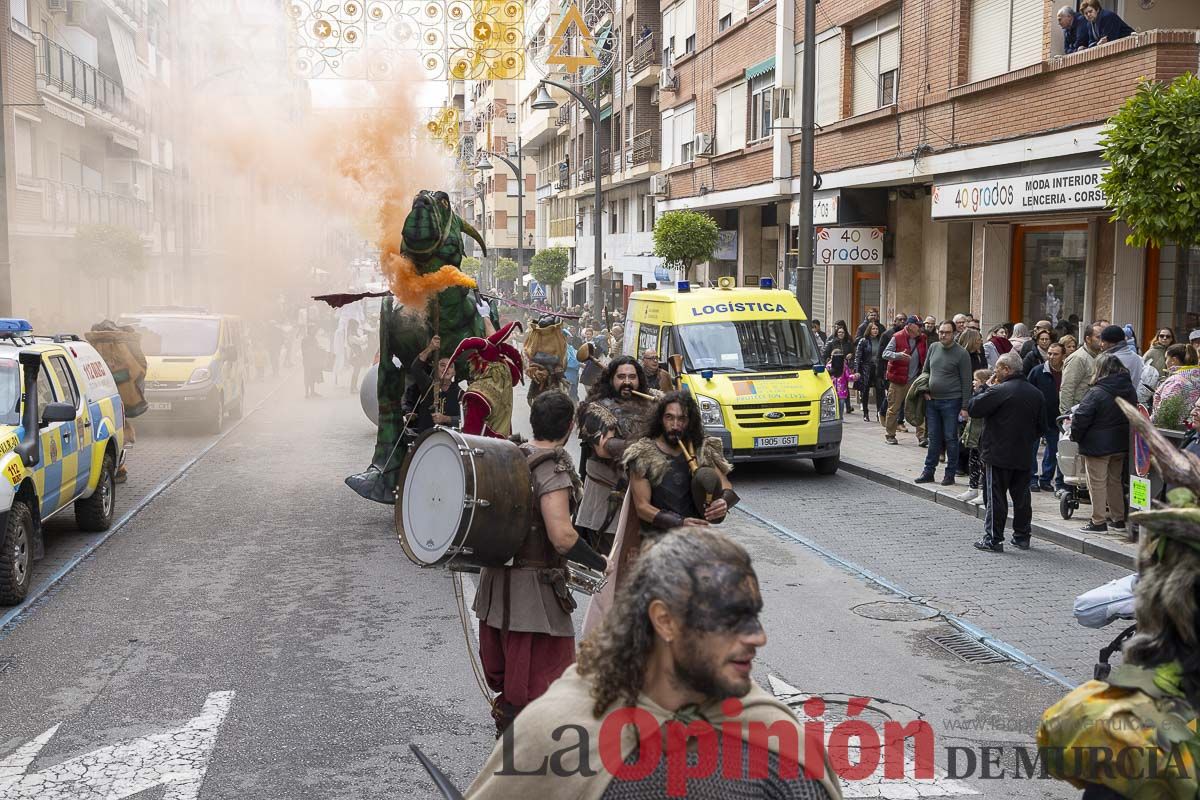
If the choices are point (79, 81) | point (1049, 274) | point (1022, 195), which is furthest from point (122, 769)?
point (79, 81)

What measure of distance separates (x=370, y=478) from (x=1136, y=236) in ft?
23.4

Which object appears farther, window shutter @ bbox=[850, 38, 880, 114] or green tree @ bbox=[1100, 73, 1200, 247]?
window shutter @ bbox=[850, 38, 880, 114]

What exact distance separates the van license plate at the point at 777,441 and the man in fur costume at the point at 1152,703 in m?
10.9

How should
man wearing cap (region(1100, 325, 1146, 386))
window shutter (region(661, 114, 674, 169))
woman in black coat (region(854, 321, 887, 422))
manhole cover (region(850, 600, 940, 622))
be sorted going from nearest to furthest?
manhole cover (region(850, 600, 940, 622)), man wearing cap (region(1100, 325, 1146, 386)), woman in black coat (region(854, 321, 887, 422)), window shutter (region(661, 114, 674, 169))

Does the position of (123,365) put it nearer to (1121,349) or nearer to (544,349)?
(544,349)

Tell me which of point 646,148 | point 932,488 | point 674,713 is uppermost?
point 646,148

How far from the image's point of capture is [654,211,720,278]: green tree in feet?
92.4

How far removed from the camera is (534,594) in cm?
493

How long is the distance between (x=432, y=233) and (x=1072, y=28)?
9.70m

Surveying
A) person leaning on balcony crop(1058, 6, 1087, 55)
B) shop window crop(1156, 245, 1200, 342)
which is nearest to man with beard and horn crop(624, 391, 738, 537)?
shop window crop(1156, 245, 1200, 342)

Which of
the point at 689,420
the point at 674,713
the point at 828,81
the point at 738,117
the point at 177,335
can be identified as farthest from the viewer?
the point at 738,117

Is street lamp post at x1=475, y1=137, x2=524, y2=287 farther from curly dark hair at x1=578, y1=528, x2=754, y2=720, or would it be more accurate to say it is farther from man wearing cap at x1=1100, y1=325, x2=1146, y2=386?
curly dark hair at x1=578, y1=528, x2=754, y2=720

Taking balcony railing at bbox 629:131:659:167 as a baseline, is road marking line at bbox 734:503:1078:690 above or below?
below

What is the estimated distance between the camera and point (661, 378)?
11578 millimetres
